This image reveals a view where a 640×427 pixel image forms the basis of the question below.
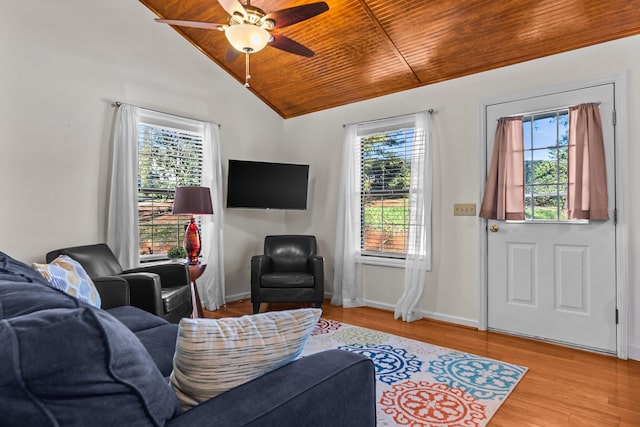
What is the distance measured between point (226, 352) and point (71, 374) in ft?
1.26

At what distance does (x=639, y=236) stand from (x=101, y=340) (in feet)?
11.5

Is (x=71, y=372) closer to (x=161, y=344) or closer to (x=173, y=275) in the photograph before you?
(x=161, y=344)

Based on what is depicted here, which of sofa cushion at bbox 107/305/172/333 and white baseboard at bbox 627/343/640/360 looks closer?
sofa cushion at bbox 107/305/172/333

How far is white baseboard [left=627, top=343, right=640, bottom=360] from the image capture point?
270cm

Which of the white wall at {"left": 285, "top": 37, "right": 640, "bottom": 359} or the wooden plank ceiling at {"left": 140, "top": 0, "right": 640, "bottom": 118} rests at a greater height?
the wooden plank ceiling at {"left": 140, "top": 0, "right": 640, "bottom": 118}

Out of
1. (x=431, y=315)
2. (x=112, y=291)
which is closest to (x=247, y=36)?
(x=112, y=291)

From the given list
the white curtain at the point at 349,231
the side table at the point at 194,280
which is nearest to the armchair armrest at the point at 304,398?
the side table at the point at 194,280

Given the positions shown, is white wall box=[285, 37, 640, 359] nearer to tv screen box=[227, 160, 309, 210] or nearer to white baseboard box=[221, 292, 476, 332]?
white baseboard box=[221, 292, 476, 332]

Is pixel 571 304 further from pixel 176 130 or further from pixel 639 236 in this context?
pixel 176 130

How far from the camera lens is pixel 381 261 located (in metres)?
4.16

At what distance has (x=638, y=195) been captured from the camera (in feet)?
8.92

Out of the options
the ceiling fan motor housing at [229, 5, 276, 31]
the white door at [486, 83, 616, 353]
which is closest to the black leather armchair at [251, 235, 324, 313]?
the white door at [486, 83, 616, 353]

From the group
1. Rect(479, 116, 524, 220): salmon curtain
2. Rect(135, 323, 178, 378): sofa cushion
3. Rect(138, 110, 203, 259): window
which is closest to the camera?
Rect(135, 323, 178, 378): sofa cushion

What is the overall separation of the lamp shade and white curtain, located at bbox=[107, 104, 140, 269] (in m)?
0.43
